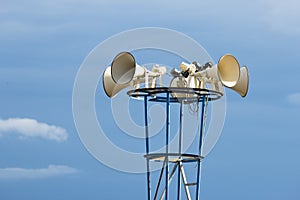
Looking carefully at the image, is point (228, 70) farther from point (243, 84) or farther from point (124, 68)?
point (124, 68)

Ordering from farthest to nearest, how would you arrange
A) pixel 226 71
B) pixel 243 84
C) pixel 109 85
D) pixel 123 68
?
pixel 109 85 < pixel 243 84 < pixel 123 68 < pixel 226 71

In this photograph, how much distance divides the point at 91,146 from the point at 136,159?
0.73 meters

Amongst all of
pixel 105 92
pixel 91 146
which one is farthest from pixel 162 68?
pixel 91 146

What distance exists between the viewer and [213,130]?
8539mm

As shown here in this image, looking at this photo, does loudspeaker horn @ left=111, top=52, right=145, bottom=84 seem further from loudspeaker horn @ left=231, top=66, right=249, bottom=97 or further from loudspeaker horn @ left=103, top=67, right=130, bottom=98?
loudspeaker horn @ left=231, top=66, right=249, bottom=97

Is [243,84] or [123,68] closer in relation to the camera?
[123,68]

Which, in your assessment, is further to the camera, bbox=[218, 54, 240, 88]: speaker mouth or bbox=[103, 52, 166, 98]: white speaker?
bbox=[103, 52, 166, 98]: white speaker

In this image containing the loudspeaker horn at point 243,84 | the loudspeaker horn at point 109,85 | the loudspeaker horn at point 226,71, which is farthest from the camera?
the loudspeaker horn at point 109,85

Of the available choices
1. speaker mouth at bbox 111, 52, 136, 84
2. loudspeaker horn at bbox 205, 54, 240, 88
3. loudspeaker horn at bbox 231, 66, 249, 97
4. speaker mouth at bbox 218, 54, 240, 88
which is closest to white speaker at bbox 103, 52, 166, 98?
speaker mouth at bbox 111, 52, 136, 84

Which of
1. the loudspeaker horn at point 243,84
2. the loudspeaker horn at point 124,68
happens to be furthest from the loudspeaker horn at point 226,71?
the loudspeaker horn at point 124,68

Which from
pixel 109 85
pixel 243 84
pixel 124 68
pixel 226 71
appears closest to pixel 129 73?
pixel 124 68

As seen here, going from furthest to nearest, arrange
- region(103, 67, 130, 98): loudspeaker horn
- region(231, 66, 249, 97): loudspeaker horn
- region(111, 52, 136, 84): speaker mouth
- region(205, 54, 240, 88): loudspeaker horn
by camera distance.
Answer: region(103, 67, 130, 98): loudspeaker horn < region(231, 66, 249, 97): loudspeaker horn < region(111, 52, 136, 84): speaker mouth < region(205, 54, 240, 88): loudspeaker horn

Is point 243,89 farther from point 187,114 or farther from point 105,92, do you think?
point 105,92

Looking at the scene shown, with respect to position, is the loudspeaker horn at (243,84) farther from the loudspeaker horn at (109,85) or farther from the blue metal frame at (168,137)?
the loudspeaker horn at (109,85)
